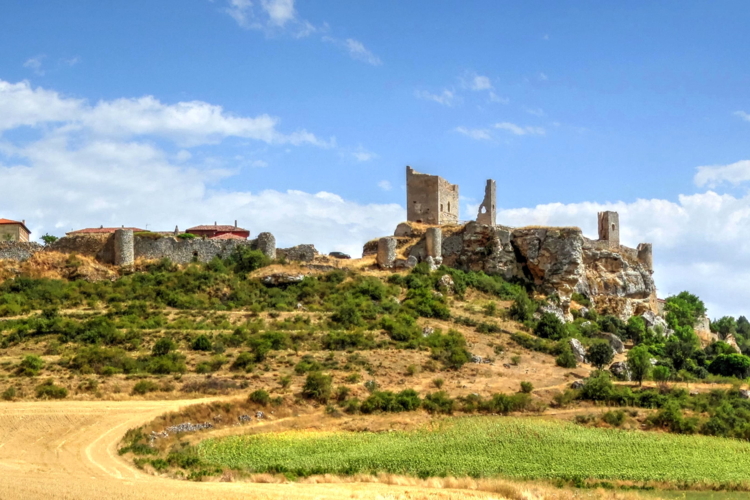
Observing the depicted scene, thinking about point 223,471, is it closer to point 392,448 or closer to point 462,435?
point 392,448

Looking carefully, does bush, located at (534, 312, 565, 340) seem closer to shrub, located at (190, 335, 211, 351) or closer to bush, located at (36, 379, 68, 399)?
shrub, located at (190, 335, 211, 351)

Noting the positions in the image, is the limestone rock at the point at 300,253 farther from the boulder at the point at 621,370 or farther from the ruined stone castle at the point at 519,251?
the boulder at the point at 621,370

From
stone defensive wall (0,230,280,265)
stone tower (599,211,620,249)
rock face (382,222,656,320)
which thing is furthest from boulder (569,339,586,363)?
stone defensive wall (0,230,280,265)

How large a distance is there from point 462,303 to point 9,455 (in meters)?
22.5

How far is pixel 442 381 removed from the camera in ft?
94.6

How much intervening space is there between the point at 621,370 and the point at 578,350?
2.30 meters

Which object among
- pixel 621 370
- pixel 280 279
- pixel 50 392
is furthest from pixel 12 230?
pixel 621 370

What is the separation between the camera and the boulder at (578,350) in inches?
1353

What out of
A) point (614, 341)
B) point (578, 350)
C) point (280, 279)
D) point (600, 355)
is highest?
point (280, 279)

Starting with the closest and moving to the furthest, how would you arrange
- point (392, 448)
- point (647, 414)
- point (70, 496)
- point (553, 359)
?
point (70, 496) < point (392, 448) < point (647, 414) < point (553, 359)

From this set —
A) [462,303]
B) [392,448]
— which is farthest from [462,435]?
[462,303]

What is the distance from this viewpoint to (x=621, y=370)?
32.8 meters

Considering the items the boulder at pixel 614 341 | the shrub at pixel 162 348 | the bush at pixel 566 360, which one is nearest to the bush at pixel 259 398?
the shrub at pixel 162 348

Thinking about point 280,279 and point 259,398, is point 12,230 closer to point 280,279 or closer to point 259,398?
point 280,279
